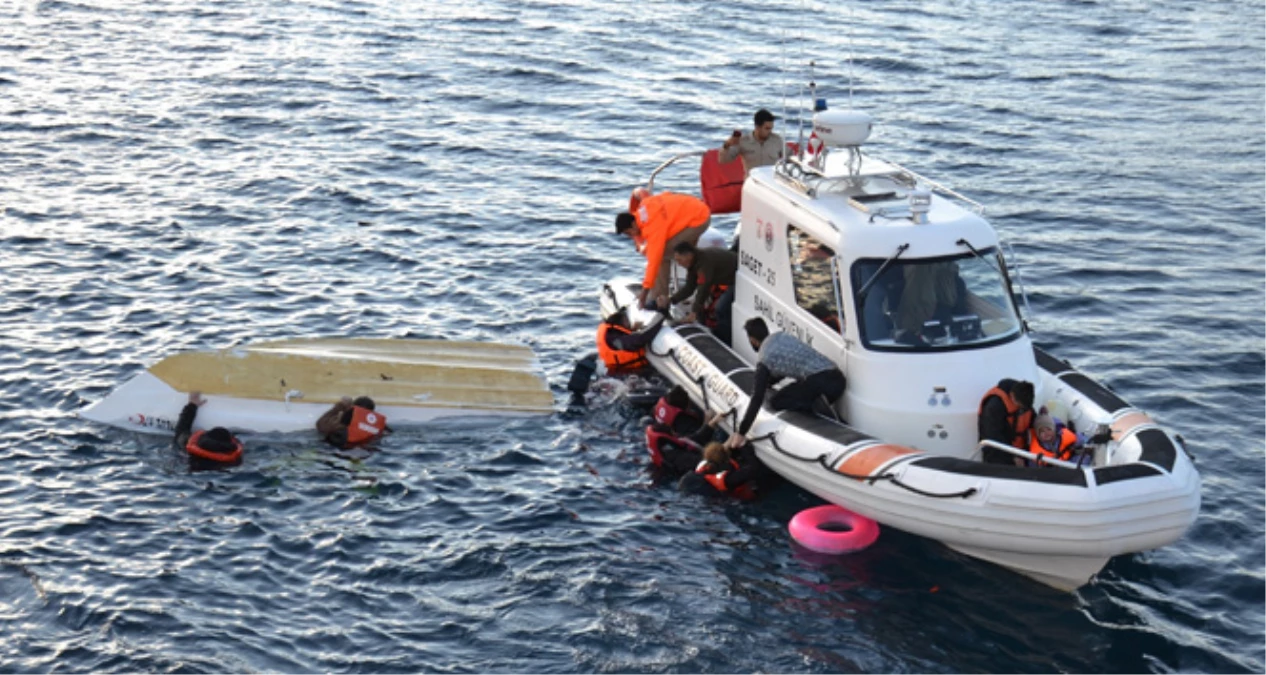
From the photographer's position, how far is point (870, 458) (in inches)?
551

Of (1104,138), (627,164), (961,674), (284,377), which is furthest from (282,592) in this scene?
(1104,138)

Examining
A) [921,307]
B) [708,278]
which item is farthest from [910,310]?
[708,278]

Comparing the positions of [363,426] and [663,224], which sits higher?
[663,224]

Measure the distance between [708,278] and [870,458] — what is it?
14.1 feet

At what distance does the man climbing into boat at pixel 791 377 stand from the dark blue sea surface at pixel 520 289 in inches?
39.6

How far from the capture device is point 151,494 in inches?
603

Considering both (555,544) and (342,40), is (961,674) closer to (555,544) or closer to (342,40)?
(555,544)

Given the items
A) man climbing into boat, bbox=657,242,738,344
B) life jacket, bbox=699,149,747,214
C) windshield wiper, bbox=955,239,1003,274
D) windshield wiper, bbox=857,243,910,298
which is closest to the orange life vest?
man climbing into boat, bbox=657,242,738,344

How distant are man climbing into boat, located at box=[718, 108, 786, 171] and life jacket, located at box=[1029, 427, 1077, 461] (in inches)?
219

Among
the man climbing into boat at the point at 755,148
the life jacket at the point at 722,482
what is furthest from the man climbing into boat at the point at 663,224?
the life jacket at the point at 722,482

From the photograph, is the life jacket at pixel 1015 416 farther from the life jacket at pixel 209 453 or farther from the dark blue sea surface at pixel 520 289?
the life jacket at pixel 209 453

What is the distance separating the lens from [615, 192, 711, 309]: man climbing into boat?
17.7 meters

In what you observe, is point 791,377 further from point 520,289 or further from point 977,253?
point 520,289

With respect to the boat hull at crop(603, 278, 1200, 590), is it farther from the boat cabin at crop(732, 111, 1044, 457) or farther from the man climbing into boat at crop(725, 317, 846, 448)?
the boat cabin at crop(732, 111, 1044, 457)
